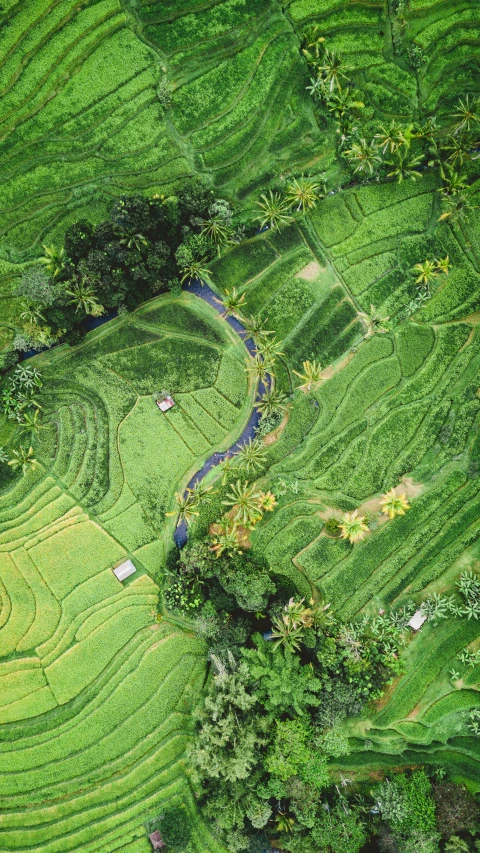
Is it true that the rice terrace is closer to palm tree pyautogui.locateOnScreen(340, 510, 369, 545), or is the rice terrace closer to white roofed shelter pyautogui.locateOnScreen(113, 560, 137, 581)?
palm tree pyautogui.locateOnScreen(340, 510, 369, 545)

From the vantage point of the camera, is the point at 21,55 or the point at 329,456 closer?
the point at 21,55

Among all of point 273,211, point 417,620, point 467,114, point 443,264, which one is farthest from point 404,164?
point 417,620

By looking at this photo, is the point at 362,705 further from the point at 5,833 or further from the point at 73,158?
the point at 73,158

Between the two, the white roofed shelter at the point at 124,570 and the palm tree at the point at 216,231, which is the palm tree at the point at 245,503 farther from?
the palm tree at the point at 216,231

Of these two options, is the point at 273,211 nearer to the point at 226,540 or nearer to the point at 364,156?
the point at 364,156

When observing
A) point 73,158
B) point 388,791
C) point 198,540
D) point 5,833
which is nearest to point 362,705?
point 388,791

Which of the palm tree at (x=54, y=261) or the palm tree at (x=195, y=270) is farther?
the palm tree at (x=195, y=270)

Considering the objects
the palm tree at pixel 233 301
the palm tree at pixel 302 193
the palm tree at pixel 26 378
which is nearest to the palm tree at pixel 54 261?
the palm tree at pixel 26 378
